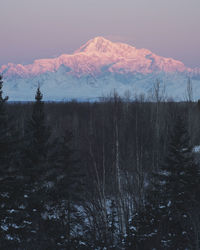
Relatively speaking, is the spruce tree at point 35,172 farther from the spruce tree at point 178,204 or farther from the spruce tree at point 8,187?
the spruce tree at point 178,204

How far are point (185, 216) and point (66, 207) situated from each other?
697 centimetres

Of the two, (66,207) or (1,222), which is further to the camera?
(66,207)

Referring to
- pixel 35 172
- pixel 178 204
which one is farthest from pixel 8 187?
pixel 178 204

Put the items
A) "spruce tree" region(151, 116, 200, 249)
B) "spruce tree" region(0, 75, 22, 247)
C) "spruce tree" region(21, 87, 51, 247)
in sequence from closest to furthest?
"spruce tree" region(151, 116, 200, 249) → "spruce tree" region(0, 75, 22, 247) → "spruce tree" region(21, 87, 51, 247)

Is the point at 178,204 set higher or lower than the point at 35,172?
lower

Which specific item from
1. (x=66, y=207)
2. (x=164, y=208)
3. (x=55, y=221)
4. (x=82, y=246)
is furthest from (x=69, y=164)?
(x=164, y=208)

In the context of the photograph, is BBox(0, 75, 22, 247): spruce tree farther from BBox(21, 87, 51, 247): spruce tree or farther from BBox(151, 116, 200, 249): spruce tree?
BBox(151, 116, 200, 249): spruce tree

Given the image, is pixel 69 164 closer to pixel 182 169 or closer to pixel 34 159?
pixel 34 159

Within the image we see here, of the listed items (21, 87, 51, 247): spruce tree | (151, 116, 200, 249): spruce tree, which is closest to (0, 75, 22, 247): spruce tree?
(21, 87, 51, 247): spruce tree

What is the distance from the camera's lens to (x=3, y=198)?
45.0ft

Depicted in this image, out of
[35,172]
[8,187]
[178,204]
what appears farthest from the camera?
[35,172]

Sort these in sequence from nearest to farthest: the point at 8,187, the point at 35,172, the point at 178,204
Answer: the point at 8,187
the point at 178,204
the point at 35,172

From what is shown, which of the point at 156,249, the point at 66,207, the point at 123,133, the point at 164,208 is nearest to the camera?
the point at 156,249

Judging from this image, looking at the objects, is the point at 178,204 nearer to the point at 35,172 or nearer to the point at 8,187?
the point at 35,172
